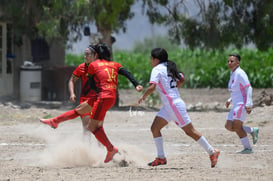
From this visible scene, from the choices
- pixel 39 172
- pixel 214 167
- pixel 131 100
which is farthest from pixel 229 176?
pixel 131 100

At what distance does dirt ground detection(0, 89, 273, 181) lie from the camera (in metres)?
8.20

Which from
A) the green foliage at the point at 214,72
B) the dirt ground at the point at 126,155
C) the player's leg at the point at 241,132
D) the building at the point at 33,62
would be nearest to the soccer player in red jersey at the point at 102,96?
the dirt ground at the point at 126,155

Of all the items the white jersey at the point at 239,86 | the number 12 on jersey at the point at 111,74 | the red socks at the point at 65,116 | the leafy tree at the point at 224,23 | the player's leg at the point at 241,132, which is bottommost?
the player's leg at the point at 241,132

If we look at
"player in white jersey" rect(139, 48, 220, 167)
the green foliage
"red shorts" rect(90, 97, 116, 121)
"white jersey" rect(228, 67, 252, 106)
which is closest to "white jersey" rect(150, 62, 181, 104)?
"player in white jersey" rect(139, 48, 220, 167)

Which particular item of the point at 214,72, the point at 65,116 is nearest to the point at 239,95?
the point at 65,116

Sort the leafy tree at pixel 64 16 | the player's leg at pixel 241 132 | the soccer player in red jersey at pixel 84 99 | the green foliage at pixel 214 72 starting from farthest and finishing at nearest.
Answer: the green foliage at pixel 214 72 → the leafy tree at pixel 64 16 → the player's leg at pixel 241 132 → the soccer player in red jersey at pixel 84 99

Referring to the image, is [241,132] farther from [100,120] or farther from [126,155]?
[100,120]

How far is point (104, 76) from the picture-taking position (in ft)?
29.7

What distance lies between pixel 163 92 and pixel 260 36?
11320 mm

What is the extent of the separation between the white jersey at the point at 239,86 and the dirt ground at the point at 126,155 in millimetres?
842

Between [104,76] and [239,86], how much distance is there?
2.22 m

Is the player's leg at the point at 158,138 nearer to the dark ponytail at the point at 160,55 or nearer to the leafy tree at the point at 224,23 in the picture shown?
the dark ponytail at the point at 160,55

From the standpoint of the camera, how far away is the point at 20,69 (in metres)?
22.2

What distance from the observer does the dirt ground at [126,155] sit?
26.9 ft
